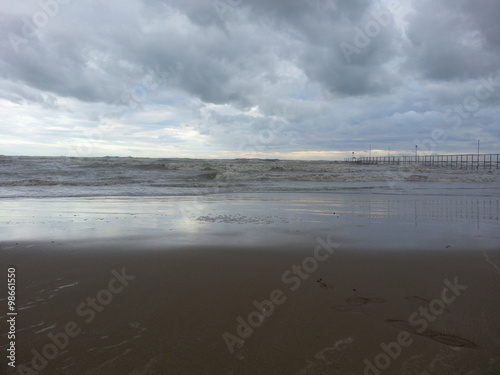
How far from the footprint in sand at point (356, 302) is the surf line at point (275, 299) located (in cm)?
67

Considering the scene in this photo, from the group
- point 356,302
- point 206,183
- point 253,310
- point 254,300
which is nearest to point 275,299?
point 254,300

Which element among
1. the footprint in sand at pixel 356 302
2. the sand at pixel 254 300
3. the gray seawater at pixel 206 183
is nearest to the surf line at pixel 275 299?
the sand at pixel 254 300

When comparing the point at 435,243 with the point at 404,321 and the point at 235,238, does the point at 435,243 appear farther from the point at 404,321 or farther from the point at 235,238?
the point at 235,238

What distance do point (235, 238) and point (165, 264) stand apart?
1.97 metres

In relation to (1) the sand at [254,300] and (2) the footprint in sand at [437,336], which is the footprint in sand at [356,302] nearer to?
(1) the sand at [254,300]

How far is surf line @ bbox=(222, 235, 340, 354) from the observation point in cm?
318

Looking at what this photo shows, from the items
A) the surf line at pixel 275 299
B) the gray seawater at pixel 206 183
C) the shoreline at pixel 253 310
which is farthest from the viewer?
the gray seawater at pixel 206 183

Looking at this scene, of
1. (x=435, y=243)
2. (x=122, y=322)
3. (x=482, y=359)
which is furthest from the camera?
(x=435, y=243)

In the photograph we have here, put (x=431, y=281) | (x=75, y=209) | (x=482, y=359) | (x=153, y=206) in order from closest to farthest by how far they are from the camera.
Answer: (x=482, y=359) → (x=431, y=281) → (x=75, y=209) → (x=153, y=206)

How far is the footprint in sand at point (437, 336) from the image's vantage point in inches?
120

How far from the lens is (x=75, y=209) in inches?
433

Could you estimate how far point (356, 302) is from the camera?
3.89m

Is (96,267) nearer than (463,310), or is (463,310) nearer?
(463,310)

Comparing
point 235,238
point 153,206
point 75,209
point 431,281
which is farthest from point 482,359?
point 75,209
